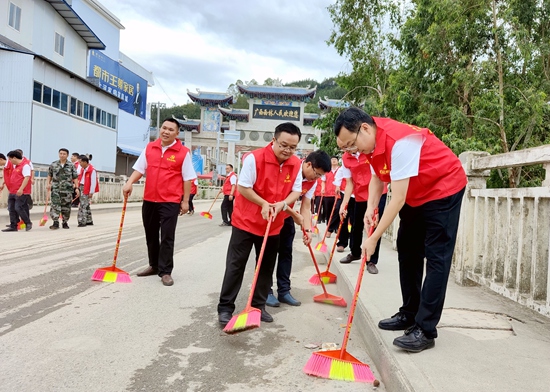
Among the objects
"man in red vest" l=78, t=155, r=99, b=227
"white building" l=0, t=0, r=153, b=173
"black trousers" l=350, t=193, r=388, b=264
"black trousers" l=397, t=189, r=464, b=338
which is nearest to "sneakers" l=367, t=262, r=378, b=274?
"black trousers" l=350, t=193, r=388, b=264

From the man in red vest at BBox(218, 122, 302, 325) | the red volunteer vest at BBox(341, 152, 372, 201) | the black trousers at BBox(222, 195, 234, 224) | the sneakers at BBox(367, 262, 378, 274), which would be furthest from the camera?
the black trousers at BBox(222, 195, 234, 224)

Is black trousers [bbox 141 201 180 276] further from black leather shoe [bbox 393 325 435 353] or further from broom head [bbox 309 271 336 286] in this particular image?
black leather shoe [bbox 393 325 435 353]

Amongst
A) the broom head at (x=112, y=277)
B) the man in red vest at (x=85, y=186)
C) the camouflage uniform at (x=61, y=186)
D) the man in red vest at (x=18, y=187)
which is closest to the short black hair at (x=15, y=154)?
the man in red vest at (x=18, y=187)

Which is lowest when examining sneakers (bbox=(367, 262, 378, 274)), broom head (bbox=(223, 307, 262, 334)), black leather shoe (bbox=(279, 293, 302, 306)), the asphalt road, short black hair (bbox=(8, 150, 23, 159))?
the asphalt road

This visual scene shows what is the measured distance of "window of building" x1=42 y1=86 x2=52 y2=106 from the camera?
2208cm

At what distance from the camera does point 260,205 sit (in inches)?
151

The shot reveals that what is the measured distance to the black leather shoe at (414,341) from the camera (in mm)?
2938

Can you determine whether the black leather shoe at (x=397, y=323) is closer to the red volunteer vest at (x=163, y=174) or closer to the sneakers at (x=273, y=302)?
the sneakers at (x=273, y=302)

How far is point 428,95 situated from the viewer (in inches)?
465

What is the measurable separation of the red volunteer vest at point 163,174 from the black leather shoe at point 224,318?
6.55 feet

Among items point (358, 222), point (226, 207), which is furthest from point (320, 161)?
point (226, 207)

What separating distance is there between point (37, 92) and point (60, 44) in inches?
230

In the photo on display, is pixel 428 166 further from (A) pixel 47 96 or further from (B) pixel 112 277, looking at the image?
(A) pixel 47 96

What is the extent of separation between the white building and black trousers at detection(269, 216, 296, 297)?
1963 cm
